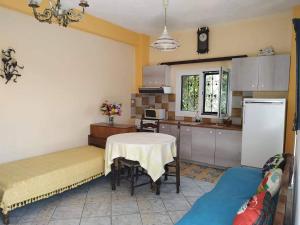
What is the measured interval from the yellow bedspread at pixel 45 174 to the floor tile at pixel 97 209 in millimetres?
429

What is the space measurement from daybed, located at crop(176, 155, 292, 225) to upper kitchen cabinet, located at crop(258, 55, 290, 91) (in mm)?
1654

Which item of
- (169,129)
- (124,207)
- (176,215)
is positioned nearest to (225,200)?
(176,215)

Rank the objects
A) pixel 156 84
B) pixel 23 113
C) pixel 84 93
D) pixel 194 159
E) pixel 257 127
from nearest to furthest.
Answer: pixel 23 113, pixel 257 127, pixel 84 93, pixel 194 159, pixel 156 84

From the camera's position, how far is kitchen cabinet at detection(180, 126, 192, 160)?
4566mm

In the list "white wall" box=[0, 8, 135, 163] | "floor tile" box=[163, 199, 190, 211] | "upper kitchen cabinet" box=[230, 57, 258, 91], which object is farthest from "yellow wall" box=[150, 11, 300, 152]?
"floor tile" box=[163, 199, 190, 211]

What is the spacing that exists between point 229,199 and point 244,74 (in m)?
2.67

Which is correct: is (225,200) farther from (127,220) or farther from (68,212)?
(68,212)

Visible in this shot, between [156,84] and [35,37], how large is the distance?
8.62ft

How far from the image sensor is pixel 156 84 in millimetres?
5203

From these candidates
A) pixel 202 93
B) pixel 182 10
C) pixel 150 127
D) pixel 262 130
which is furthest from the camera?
pixel 202 93

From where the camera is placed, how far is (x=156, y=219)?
2.54m

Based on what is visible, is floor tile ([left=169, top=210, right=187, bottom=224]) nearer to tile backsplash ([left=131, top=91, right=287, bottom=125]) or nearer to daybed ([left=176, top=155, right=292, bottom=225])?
daybed ([left=176, top=155, right=292, bottom=225])

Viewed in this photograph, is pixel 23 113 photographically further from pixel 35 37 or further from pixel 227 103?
pixel 227 103

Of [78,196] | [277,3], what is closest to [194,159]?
[78,196]
